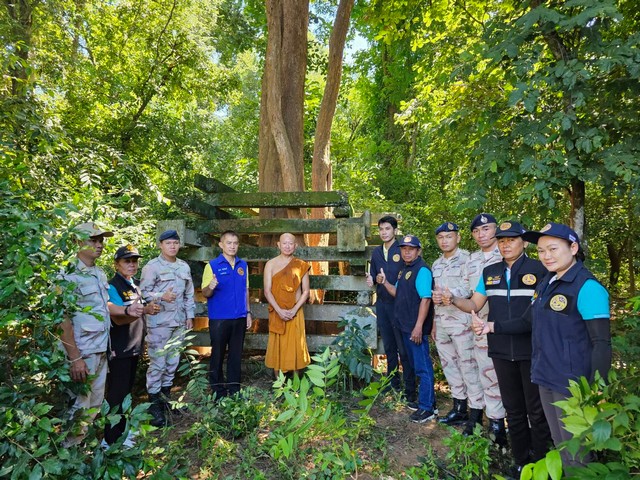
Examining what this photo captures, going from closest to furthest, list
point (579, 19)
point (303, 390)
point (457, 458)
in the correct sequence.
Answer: point (303, 390), point (457, 458), point (579, 19)

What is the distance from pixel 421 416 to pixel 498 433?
0.80 m

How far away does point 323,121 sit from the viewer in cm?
817

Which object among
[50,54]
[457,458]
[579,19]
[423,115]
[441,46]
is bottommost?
[457,458]

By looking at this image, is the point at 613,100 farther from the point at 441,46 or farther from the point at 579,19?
the point at 441,46

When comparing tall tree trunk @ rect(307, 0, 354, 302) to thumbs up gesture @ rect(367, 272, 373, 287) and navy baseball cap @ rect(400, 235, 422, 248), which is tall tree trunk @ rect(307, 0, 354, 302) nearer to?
thumbs up gesture @ rect(367, 272, 373, 287)

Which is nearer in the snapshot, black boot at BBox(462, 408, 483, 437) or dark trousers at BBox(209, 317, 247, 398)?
black boot at BBox(462, 408, 483, 437)

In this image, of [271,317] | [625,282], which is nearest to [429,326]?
[271,317]

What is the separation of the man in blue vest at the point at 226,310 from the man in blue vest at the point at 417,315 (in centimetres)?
183

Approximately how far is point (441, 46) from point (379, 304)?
17.9 feet

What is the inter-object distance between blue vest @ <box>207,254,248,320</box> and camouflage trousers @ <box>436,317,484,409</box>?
7.37 feet

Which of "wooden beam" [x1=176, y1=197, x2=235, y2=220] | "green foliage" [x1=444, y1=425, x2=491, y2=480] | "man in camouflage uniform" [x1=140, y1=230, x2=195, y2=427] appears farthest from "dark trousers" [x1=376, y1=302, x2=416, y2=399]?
"wooden beam" [x1=176, y1=197, x2=235, y2=220]

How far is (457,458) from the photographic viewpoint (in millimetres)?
3377

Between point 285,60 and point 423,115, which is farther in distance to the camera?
point 423,115

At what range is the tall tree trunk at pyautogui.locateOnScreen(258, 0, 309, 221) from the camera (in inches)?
262
